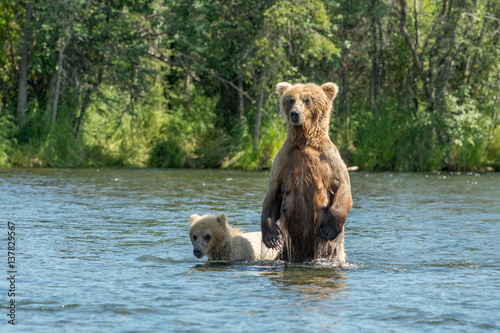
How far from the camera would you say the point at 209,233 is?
8.09 m

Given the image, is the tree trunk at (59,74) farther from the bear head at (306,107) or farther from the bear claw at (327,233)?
the bear claw at (327,233)

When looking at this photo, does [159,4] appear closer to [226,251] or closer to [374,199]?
[374,199]

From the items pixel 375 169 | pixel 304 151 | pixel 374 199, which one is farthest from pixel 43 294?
pixel 375 169

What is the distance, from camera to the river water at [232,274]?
522cm

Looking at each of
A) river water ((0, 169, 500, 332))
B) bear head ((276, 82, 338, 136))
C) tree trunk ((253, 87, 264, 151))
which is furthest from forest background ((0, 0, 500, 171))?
bear head ((276, 82, 338, 136))

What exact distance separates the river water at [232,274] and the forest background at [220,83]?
398 inches

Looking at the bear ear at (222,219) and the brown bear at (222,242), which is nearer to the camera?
the brown bear at (222,242)

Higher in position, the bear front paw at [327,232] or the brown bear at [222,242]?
the bear front paw at [327,232]

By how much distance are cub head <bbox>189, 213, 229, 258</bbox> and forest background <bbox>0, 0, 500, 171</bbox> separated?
50.7 ft

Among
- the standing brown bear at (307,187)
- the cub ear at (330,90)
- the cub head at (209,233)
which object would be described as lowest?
the cub head at (209,233)

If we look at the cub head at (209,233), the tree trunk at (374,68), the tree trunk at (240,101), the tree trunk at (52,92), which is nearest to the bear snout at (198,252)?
the cub head at (209,233)

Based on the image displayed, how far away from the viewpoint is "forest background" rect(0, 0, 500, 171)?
79.3ft

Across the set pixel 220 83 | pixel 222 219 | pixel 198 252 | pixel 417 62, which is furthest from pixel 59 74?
pixel 198 252

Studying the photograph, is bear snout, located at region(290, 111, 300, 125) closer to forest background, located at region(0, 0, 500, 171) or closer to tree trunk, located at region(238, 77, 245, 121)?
forest background, located at region(0, 0, 500, 171)
